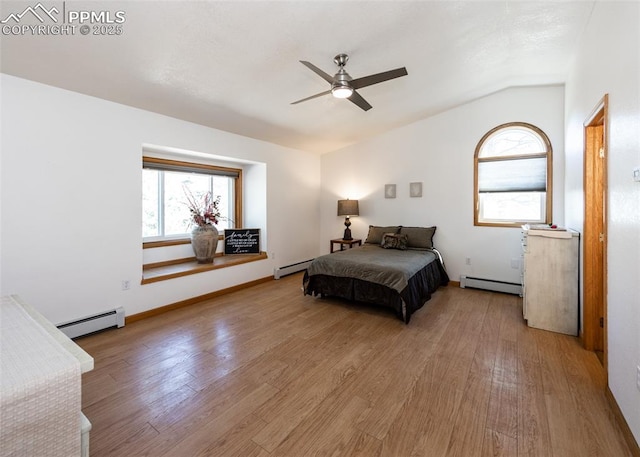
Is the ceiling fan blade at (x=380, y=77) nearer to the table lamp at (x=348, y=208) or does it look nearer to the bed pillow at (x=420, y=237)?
the bed pillow at (x=420, y=237)

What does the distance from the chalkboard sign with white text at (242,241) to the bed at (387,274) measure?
132cm

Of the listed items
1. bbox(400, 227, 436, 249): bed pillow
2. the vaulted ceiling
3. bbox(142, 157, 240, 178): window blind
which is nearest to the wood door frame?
the vaulted ceiling

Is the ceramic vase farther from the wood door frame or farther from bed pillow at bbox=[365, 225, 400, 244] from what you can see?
the wood door frame

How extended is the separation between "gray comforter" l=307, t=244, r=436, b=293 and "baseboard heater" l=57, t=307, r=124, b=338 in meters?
2.16

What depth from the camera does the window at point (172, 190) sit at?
389 centimetres

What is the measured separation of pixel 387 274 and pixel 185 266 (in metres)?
2.70

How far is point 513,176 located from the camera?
14.0ft

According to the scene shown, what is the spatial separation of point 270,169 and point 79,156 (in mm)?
2568

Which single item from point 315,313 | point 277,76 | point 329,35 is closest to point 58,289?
point 315,313

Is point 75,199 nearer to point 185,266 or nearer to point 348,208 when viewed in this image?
point 185,266

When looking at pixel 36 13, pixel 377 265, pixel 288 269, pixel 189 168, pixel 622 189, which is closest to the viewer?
pixel 622 189

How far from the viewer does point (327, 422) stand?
171 cm

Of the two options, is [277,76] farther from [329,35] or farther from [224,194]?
[224,194]

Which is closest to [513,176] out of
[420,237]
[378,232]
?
[420,237]
